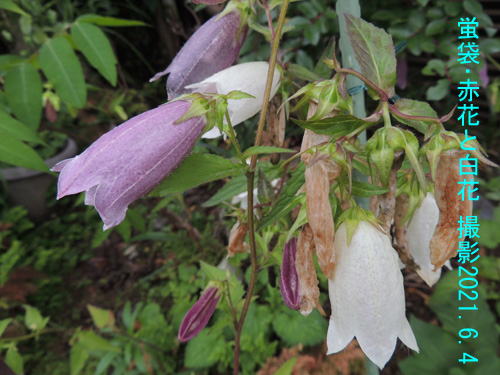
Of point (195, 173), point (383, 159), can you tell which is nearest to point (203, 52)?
point (195, 173)

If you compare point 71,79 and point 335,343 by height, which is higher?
point 71,79

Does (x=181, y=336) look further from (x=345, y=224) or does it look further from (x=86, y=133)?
(x=86, y=133)

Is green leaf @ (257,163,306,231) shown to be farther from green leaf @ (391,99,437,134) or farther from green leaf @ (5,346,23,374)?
green leaf @ (5,346,23,374)

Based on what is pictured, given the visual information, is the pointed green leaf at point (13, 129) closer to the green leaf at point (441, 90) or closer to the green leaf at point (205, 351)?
the green leaf at point (205, 351)

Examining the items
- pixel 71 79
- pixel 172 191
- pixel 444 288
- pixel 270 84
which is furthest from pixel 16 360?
pixel 444 288

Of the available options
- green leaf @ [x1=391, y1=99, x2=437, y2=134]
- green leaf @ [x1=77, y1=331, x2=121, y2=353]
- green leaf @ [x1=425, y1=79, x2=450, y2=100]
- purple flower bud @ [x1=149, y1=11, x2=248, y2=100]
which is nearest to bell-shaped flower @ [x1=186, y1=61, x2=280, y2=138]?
purple flower bud @ [x1=149, y1=11, x2=248, y2=100]

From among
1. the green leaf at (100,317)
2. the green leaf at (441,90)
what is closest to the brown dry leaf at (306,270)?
the green leaf at (100,317)
